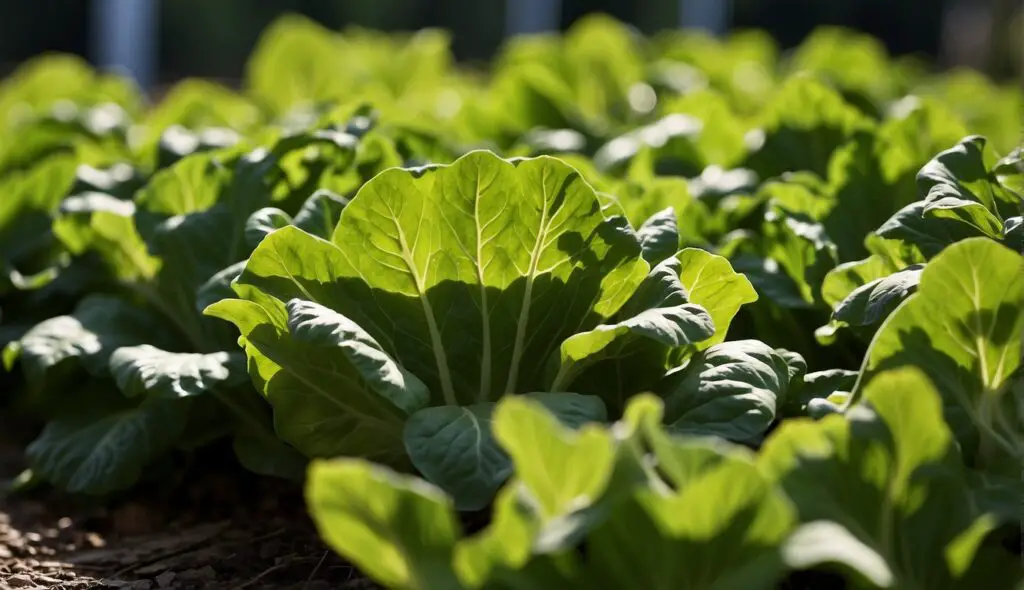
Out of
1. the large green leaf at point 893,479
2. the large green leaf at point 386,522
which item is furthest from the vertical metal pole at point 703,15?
the large green leaf at point 386,522

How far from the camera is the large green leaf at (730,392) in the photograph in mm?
2275

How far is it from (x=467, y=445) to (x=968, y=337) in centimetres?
95

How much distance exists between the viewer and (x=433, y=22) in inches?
635

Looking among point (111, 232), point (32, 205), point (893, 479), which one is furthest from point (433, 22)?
point (893, 479)

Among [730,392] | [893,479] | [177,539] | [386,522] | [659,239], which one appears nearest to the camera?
[386,522]

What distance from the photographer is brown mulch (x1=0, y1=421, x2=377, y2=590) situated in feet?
8.62

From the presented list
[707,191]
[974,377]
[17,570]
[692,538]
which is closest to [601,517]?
[692,538]

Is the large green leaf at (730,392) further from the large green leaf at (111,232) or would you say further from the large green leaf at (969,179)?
the large green leaf at (111,232)

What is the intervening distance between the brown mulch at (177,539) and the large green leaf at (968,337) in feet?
3.92

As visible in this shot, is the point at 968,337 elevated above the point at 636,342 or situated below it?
above

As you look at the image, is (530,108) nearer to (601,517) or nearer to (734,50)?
(734,50)

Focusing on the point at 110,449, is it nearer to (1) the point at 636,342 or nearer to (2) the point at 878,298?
→ (1) the point at 636,342

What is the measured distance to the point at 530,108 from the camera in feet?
15.7

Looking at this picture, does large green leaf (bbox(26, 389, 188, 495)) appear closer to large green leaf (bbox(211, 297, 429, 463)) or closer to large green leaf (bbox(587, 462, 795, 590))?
large green leaf (bbox(211, 297, 429, 463))
